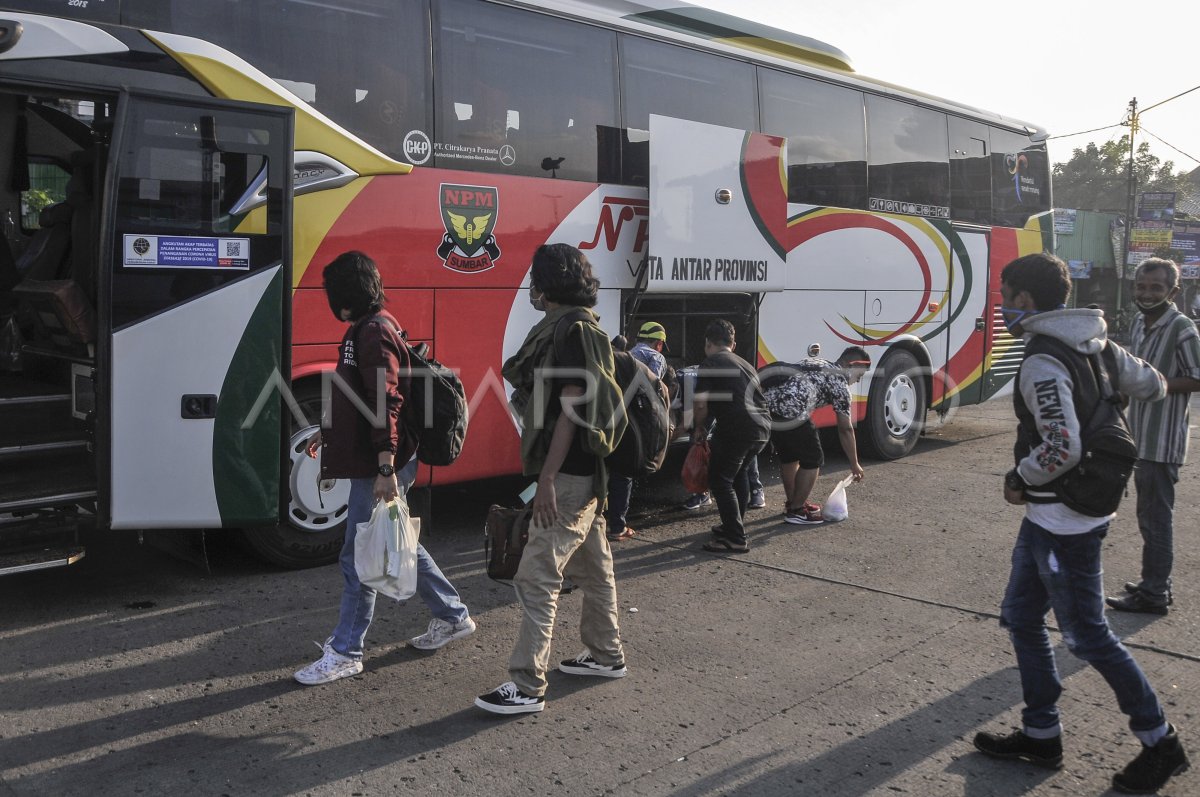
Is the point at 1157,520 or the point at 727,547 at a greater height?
the point at 1157,520

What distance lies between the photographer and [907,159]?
1074 cm

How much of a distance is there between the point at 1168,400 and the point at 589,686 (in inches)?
131

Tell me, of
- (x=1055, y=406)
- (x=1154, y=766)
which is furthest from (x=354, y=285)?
(x=1154, y=766)

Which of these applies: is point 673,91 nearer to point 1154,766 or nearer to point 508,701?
point 508,701

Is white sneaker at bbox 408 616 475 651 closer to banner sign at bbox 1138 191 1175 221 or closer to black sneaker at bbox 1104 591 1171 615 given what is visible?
black sneaker at bbox 1104 591 1171 615

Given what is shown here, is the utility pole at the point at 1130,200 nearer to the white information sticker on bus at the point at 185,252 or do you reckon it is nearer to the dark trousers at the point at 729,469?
the dark trousers at the point at 729,469

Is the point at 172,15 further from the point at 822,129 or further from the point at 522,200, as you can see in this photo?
the point at 822,129

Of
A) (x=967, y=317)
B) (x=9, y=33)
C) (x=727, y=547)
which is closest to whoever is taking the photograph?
(x=9, y=33)

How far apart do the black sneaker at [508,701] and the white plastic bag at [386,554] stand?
1.79 ft

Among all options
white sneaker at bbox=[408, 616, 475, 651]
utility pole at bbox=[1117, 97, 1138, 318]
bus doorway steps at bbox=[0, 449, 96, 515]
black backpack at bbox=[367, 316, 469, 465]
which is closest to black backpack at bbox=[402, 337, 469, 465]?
black backpack at bbox=[367, 316, 469, 465]

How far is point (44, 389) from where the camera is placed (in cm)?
655

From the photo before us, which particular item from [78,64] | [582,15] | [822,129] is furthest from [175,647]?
[822,129]

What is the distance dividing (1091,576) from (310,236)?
4.35m

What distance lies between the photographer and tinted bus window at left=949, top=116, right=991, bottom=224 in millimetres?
11477
